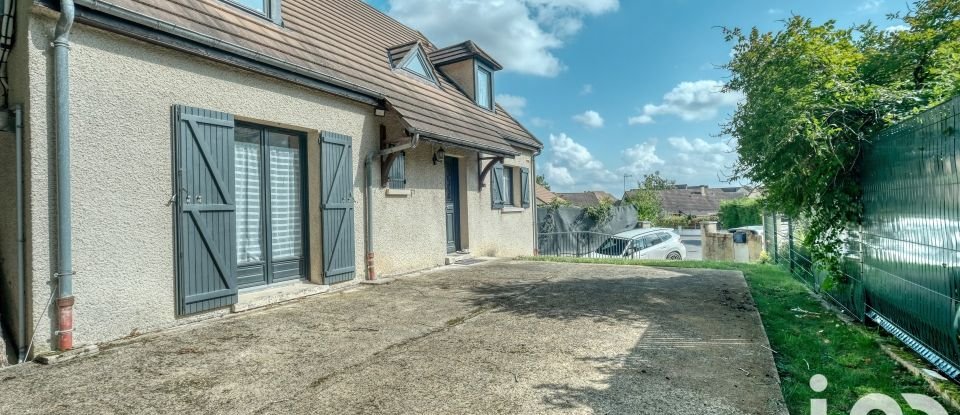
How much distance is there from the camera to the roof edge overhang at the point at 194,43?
4.12 m

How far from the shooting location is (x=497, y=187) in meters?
11.8

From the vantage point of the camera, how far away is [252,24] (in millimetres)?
6309

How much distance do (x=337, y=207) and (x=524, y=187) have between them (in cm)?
731

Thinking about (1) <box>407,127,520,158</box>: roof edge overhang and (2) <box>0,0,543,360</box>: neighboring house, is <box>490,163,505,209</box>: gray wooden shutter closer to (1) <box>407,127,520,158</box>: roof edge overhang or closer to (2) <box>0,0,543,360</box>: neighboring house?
(1) <box>407,127,520,158</box>: roof edge overhang

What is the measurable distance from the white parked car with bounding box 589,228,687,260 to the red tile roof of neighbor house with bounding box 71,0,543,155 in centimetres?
523

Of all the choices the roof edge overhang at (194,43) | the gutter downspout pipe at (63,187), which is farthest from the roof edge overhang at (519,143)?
the gutter downspout pipe at (63,187)

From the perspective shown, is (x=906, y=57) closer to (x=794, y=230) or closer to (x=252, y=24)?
(x=794, y=230)

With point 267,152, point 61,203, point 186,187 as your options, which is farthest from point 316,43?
point 61,203

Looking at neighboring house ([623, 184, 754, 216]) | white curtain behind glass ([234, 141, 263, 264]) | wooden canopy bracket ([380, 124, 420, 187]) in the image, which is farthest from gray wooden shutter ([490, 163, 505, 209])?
neighboring house ([623, 184, 754, 216])

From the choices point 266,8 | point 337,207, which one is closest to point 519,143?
point 337,207

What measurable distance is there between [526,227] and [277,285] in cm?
812

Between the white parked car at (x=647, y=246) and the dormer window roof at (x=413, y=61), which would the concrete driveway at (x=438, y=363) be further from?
the white parked car at (x=647, y=246)

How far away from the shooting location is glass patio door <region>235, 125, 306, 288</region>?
5.74 meters

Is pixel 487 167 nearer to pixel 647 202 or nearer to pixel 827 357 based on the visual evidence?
pixel 827 357
